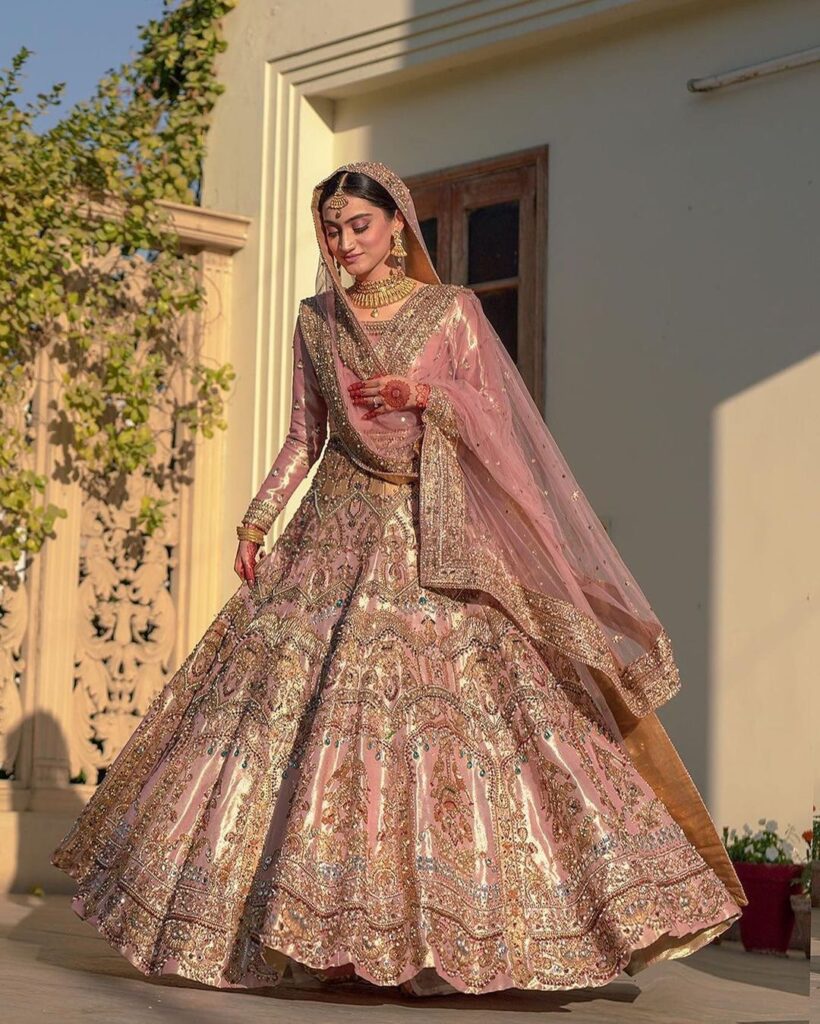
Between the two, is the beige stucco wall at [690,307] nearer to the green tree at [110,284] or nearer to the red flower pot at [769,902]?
the red flower pot at [769,902]

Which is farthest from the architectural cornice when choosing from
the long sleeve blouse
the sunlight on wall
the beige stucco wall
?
the long sleeve blouse

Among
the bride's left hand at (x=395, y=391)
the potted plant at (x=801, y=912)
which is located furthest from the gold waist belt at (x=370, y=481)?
the potted plant at (x=801, y=912)

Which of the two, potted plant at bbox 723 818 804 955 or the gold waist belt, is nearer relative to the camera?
the gold waist belt

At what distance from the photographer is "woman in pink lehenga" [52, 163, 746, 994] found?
3889 mm

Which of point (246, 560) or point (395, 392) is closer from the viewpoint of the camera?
point (395, 392)

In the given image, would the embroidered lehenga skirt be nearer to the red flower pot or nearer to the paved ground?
the paved ground

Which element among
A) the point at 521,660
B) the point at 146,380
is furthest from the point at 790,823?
the point at 146,380

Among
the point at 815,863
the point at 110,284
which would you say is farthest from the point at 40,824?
the point at 815,863

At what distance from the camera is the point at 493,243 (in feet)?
22.4

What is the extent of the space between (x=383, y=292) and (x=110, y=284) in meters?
2.74

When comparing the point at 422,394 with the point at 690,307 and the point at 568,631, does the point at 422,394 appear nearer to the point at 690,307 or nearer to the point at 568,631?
the point at 568,631

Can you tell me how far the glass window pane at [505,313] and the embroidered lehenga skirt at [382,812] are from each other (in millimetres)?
2381

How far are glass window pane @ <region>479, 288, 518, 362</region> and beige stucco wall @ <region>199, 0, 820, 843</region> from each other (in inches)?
9.3

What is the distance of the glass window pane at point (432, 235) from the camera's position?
7.02m
